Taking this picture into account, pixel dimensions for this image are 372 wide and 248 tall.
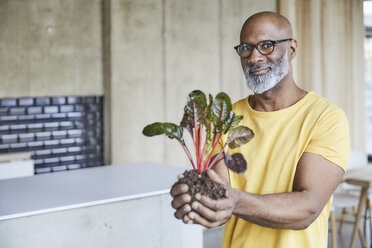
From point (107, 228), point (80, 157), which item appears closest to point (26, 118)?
point (80, 157)

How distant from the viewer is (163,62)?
4.72 m

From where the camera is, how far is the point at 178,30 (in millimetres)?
4828

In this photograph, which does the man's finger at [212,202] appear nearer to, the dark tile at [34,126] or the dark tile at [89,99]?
the dark tile at [34,126]

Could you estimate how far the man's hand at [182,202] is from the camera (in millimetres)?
1021

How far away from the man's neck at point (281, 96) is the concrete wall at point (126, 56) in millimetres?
3133

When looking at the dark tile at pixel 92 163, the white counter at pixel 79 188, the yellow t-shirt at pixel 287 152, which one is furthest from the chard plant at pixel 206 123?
the dark tile at pixel 92 163

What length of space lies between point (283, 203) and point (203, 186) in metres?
0.26

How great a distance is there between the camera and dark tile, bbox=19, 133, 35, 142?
13.5 feet

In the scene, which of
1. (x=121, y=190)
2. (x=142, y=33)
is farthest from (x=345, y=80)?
(x=121, y=190)

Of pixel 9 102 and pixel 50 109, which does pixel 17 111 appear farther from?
pixel 50 109

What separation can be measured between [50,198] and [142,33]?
2621mm

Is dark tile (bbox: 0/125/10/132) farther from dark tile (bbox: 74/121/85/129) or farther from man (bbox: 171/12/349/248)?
man (bbox: 171/12/349/248)

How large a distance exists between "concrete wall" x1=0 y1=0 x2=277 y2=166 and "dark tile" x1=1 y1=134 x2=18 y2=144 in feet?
1.26

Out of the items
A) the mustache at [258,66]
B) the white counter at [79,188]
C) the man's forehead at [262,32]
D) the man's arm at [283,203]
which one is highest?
the man's forehead at [262,32]
